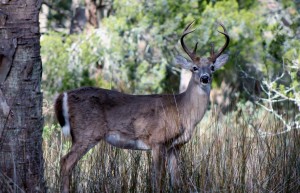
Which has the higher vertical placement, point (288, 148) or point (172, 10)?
point (172, 10)

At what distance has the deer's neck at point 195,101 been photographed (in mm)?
7106

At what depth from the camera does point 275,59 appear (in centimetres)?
1101

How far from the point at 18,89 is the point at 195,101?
323 centimetres

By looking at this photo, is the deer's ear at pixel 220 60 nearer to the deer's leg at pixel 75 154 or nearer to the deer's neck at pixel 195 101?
the deer's neck at pixel 195 101

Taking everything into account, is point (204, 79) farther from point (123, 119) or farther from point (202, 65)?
point (123, 119)

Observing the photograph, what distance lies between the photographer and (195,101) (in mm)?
7219

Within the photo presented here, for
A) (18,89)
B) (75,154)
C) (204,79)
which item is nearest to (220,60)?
(204,79)

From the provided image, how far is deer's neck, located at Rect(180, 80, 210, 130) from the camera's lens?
23.3 feet

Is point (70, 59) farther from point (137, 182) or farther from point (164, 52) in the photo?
point (137, 182)

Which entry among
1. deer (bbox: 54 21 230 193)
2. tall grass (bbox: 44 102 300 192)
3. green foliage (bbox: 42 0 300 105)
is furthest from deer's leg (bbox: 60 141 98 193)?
green foliage (bbox: 42 0 300 105)

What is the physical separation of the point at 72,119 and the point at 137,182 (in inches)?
77.1

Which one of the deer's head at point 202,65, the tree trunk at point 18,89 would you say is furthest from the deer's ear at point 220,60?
the tree trunk at point 18,89

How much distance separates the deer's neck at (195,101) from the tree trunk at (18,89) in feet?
9.64

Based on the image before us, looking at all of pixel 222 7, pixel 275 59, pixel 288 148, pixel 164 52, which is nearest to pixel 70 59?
pixel 164 52
